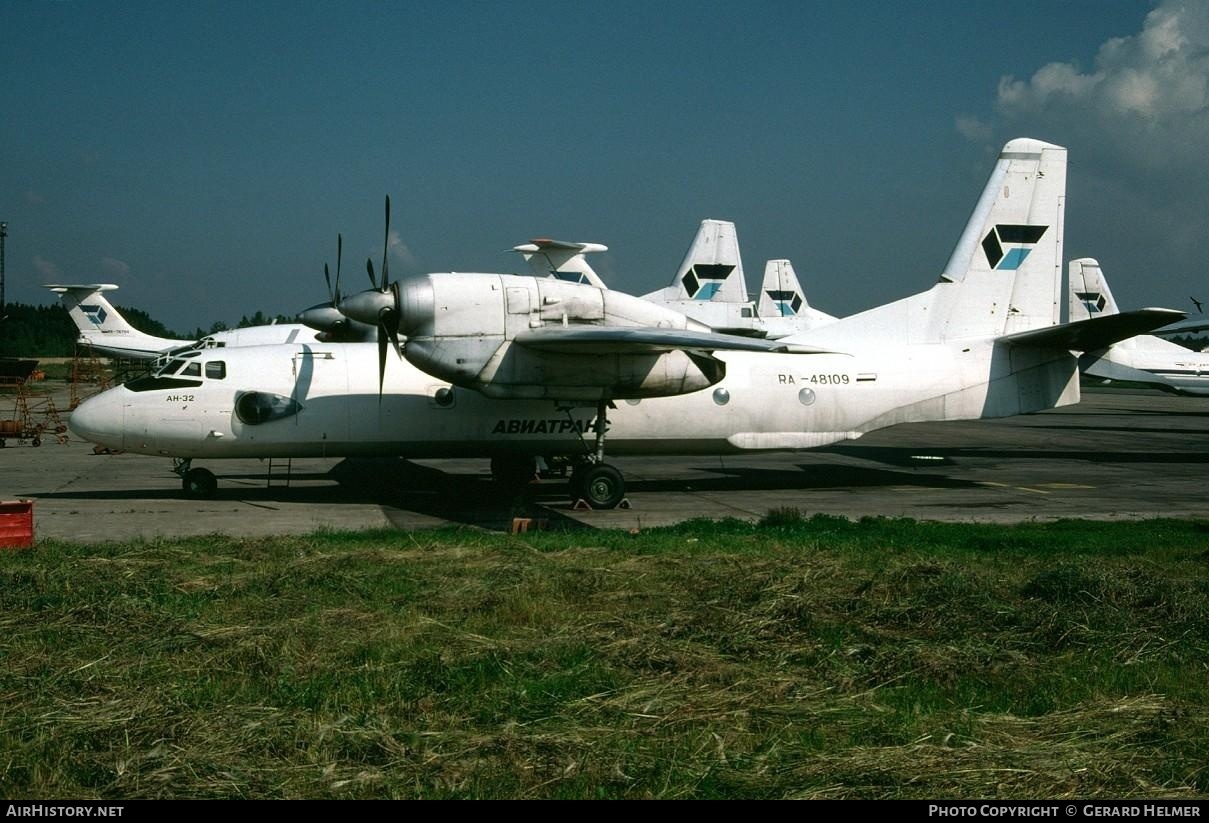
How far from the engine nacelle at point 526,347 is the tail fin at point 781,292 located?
51.5m

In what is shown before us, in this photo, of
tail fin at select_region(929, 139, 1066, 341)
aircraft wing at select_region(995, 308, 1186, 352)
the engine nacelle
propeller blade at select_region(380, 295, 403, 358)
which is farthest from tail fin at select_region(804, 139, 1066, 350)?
propeller blade at select_region(380, 295, 403, 358)

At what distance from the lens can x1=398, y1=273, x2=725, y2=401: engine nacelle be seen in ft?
55.8

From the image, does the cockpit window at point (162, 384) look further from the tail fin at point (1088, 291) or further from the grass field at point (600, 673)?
the tail fin at point (1088, 291)

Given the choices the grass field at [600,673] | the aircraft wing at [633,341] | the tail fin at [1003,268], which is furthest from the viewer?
the tail fin at [1003,268]

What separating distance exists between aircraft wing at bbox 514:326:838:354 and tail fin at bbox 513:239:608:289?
20.4 meters

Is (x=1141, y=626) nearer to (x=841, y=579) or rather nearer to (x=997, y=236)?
(x=841, y=579)

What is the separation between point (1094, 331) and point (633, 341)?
33.8 feet

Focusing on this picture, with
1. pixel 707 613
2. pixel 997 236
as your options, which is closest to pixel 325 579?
pixel 707 613

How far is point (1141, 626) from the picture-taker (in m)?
8.81

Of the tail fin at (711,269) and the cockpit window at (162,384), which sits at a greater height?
the tail fin at (711,269)

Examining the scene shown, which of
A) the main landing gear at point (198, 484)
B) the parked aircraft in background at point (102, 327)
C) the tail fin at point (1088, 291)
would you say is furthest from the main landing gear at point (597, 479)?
the parked aircraft in background at point (102, 327)

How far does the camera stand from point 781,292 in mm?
69500

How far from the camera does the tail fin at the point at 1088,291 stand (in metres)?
43.8

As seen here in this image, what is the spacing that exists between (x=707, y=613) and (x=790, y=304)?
62.0 m
